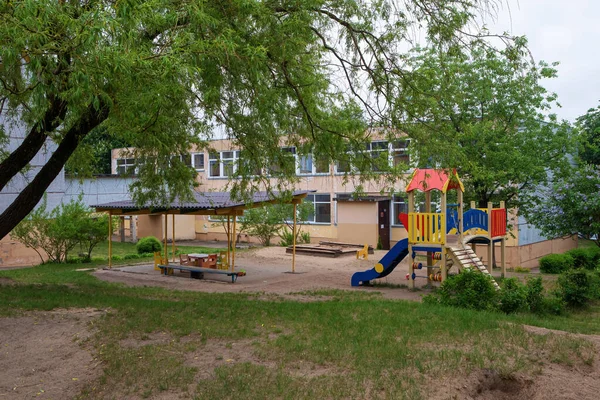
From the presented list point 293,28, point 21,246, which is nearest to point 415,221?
point 293,28

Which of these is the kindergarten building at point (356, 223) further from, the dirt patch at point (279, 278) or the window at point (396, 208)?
the dirt patch at point (279, 278)

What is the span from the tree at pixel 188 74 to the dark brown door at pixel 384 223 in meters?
16.3

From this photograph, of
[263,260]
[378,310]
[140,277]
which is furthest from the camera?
[263,260]

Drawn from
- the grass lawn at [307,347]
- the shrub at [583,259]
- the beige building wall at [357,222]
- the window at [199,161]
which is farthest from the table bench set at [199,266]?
the window at [199,161]

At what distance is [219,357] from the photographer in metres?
7.42

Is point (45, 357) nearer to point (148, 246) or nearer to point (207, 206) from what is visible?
point (207, 206)

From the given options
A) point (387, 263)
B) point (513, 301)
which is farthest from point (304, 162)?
point (513, 301)

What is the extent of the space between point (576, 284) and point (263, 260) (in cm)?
1314

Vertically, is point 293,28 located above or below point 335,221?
above

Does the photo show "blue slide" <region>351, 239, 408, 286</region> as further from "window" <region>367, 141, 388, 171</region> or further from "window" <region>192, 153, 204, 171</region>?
"window" <region>192, 153, 204, 171</region>

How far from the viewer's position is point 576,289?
12062 mm

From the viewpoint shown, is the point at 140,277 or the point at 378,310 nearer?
the point at 378,310

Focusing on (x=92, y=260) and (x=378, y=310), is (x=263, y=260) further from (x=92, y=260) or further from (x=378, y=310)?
(x=378, y=310)

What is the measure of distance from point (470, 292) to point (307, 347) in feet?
14.3
